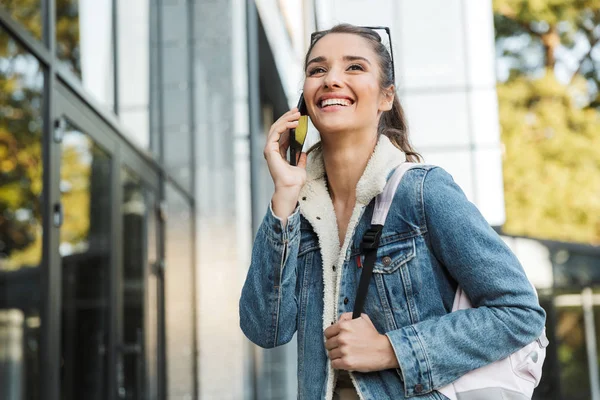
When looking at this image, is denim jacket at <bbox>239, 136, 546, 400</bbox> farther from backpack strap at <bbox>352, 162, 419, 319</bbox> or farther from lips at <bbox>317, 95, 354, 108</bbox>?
lips at <bbox>317, 95, 354, 108</bbox>

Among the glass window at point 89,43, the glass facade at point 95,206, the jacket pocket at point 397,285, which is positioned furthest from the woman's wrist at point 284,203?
the glass window at point 89,43

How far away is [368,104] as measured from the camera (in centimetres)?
191

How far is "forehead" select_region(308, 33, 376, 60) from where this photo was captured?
6.31 feet

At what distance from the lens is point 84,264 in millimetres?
5531

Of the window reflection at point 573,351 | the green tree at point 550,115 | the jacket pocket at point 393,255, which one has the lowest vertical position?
the window reflection at point 573,351

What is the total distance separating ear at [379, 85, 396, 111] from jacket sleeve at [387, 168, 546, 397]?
0.39 m

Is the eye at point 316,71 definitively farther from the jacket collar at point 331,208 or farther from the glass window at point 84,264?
the glass window at point 84,264

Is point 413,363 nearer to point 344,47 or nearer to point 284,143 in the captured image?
point 284,143

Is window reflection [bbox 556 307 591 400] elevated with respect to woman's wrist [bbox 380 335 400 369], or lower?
lower

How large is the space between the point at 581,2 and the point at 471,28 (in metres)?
7.29

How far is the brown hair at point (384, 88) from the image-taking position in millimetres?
1962

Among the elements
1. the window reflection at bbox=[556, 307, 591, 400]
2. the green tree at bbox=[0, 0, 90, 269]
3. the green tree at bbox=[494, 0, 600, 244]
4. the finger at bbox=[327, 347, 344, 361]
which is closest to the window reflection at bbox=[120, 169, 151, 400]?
the green tree at bbox=[0, 0, 90, 269]

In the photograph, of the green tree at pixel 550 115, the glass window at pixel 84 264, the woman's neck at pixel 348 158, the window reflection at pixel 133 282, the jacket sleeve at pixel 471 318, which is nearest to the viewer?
the jacket sleeve at pixel 471 318

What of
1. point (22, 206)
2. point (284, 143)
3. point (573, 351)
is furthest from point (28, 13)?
point (573, 351)
